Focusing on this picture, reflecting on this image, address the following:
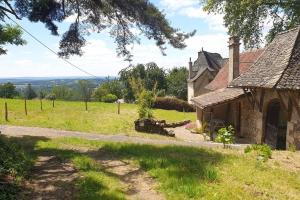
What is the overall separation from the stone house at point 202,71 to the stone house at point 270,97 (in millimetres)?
23443

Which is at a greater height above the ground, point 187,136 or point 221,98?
point 221,98

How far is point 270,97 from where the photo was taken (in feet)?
57.7

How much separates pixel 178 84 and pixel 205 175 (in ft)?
192

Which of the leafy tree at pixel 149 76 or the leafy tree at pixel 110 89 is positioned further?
the leafy tree at pixel 110 89

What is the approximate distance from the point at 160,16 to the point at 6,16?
17.4 feet

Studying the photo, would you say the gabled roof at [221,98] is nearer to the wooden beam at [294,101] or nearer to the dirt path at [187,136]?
the dirt path at [187,136]

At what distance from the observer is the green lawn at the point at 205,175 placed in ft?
24.0

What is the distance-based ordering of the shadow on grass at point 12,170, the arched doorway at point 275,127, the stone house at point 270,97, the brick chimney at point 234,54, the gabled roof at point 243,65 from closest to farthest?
1. the shadow on grass at point 12,170
2. the stone house at point 270,97
3. the arched doorway at point 275,127
4. the brick chimney at point 234,54
5. the gabled roof at point 243,65

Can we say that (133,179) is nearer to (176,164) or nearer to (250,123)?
(176,164)

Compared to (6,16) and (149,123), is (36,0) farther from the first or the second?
(149,123)

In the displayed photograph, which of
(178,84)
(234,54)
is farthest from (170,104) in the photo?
(178,84)

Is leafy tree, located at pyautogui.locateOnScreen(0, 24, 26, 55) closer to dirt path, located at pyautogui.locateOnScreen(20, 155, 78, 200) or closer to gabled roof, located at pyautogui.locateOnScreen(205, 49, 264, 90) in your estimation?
dirt path, located at pyautogui.locateOnScreen(20, 155, 78, 200)

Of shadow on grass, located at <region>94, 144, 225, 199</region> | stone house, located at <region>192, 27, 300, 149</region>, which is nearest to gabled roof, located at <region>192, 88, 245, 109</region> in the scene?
stone house, located at <region>192, 27, 300, 149</region>

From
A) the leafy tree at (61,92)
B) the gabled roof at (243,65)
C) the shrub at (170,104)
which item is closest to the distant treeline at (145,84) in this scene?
the shrub at (170,104)
